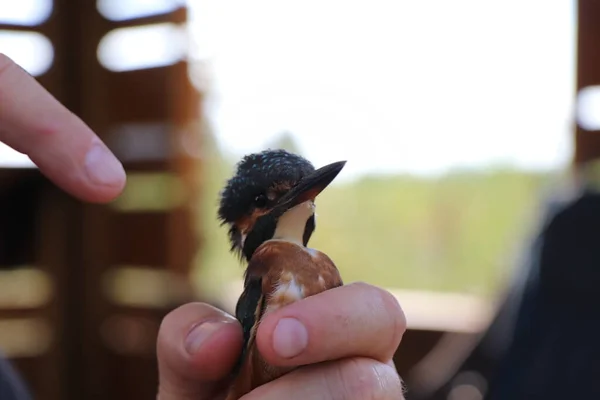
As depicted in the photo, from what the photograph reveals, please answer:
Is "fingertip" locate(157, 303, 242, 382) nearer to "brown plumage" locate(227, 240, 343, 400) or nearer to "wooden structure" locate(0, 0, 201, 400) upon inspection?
"brown plumage" locate(227, 240, 343, 400)

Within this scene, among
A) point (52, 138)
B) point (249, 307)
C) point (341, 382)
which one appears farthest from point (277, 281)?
point (52, 138)

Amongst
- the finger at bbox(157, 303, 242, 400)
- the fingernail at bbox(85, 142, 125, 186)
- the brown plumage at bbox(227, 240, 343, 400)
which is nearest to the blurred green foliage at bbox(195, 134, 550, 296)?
the finger at bbox(157, 303, 242, 400)

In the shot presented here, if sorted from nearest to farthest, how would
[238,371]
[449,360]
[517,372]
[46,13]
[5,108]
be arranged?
[5,108], [238,371], [517,372], [449,360], [46,13]

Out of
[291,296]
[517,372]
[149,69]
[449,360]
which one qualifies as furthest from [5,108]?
[149,69]

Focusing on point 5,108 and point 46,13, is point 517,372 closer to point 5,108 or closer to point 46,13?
point 5,108

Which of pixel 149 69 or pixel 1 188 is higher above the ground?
pixel 149 69

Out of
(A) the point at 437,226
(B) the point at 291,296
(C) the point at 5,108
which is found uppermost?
(C) the point at 5,108

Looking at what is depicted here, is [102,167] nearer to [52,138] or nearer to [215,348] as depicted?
[52,138]
